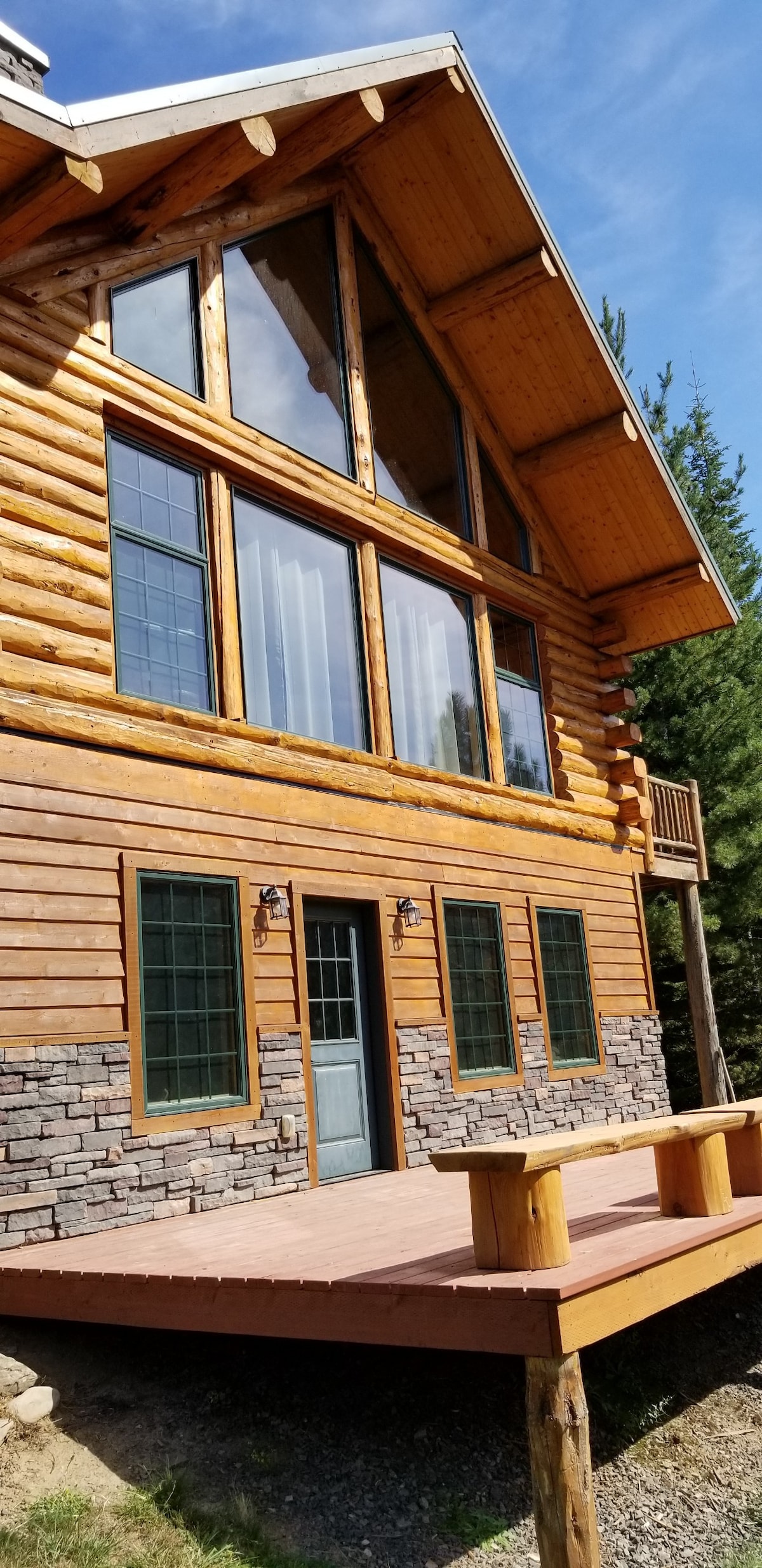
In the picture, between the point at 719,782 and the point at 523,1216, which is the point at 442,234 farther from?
the point at 719,782

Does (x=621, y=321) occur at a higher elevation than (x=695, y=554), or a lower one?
higher

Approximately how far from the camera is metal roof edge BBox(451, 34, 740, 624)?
33.8ft

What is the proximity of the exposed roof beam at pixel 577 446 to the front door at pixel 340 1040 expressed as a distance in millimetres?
5390

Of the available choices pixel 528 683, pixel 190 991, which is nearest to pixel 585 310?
pixel 528 683

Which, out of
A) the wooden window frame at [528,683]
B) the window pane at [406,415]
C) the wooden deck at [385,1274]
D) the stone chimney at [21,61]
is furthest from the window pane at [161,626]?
the wooden window frame at [528,683]

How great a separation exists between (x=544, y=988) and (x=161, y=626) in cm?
509

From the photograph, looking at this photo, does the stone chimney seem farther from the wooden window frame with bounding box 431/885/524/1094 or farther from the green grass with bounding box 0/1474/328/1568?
the green grass with bounding box 0/1474/328/1568

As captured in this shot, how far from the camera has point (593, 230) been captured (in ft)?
58.6

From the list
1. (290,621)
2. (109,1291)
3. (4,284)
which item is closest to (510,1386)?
(109,1291)

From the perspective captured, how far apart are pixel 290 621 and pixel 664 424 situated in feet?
47.3

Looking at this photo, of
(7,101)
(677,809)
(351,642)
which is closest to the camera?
(7,101)

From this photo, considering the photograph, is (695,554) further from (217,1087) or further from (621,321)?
(621,321)

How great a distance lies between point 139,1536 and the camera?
4.18m

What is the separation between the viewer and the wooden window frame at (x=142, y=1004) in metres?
7.07
